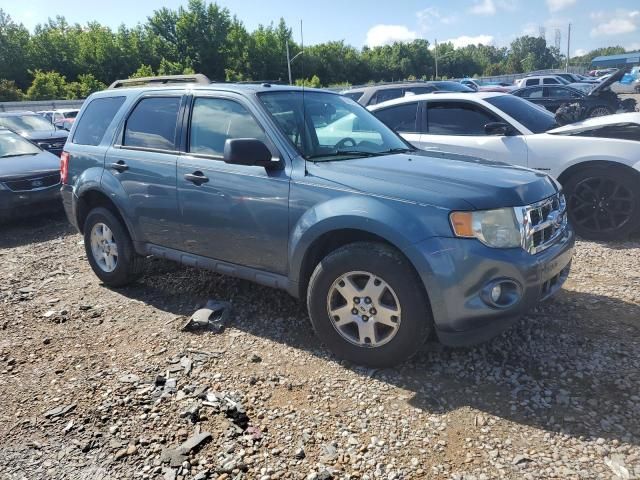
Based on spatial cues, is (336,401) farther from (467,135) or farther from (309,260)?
(467,135)

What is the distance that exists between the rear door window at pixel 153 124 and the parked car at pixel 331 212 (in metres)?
0.01

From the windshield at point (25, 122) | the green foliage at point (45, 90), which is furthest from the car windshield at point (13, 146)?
the green foliage at point (45, 90)

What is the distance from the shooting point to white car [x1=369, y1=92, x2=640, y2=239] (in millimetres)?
5629

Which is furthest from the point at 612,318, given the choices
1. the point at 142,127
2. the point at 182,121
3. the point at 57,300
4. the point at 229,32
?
the point at 229,32

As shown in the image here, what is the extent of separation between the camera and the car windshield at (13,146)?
8645mm

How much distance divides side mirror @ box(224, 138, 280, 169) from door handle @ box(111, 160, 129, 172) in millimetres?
1512

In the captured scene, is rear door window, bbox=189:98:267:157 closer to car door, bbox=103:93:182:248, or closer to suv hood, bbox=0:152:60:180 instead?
car door, bbox=103:93:182:248

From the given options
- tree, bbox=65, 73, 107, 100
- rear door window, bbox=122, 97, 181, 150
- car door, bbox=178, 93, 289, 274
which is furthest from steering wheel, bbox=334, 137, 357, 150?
tree, bbox=65, 73, 107, 100

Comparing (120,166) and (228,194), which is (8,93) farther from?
(228,194)

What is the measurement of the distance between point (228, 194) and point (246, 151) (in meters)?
0.51

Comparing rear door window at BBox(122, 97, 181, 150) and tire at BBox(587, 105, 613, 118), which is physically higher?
rear door window at BBox(122, 97, 181, 150)

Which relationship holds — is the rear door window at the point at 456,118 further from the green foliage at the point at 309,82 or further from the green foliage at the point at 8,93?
the green foliage at the point at 8,93

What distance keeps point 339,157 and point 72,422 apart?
2412 millimetres

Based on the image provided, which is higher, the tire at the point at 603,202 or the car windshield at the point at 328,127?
the car windshield at the point at 328,127
